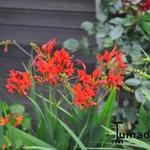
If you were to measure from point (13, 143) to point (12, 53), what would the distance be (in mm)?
1290

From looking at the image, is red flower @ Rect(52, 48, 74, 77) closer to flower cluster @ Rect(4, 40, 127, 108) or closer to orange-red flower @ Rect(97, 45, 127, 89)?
flower cluster @ Rect(4, 40, 127, 108)

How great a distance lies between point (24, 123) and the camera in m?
1.75

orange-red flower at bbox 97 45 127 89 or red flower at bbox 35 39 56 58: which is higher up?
red flower at bbox 35 39 56 58

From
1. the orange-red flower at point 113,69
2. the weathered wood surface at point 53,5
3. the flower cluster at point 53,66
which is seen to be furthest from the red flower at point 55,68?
the weathered wood surface at point 53,5

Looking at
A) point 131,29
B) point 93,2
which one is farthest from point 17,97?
point 131,29

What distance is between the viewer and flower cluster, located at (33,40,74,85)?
4.64ft

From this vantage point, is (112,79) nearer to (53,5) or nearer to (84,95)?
(84,95)

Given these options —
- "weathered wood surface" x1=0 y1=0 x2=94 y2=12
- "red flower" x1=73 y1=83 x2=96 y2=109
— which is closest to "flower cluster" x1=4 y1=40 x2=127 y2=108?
"red flower" x1=73 y1=83 x2=96 y2=109

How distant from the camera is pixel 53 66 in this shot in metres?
1.42

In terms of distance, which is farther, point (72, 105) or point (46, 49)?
point (72, 105)

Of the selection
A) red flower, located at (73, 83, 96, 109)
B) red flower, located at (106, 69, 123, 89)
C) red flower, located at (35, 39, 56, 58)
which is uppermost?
red flower, located at (35, 39, 56, 58)

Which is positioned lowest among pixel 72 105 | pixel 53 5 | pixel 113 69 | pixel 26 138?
pixel 26 138

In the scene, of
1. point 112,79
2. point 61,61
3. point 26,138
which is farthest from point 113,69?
point 26,138

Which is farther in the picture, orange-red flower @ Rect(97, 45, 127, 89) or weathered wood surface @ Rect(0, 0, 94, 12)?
weathered wood surface @ Rect(0, 0, 94, 12)
